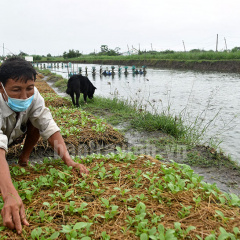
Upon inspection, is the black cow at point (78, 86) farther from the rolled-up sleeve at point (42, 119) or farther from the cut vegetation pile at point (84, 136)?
the rolled-up sleeve at point (42, 119)

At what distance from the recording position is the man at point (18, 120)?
5.51 ft

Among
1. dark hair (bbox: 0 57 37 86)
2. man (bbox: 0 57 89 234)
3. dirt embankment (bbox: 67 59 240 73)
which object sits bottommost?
man (bbox: 0 57 89 234)

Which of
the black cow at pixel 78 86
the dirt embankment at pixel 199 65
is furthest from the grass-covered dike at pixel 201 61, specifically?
the black cow at pixel 78 86

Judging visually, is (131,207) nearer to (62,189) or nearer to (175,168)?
(62,189)

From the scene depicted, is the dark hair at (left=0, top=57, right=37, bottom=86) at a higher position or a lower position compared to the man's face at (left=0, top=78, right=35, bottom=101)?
higher

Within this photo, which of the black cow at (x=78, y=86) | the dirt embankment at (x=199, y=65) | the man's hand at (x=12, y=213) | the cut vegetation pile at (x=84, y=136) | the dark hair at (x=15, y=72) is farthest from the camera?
the dirt embankment at (x=199, y=65)

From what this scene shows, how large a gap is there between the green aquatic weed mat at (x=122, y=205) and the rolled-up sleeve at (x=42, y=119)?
0.39 metres

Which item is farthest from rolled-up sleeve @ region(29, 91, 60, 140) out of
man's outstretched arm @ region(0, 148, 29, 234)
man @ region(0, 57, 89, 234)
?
man's outstretched arm @ region(0, 148, 29, 234)

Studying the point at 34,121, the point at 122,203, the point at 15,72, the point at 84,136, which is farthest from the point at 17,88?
the point at 84,136

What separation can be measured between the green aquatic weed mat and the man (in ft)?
0.47

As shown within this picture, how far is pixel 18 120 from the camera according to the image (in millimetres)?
2389

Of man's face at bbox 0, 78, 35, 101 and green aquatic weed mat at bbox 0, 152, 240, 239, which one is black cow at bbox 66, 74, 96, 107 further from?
man's face at bbox 0, 78, 35, 101

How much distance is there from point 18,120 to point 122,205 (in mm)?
1291

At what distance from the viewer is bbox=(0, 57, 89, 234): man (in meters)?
1.68
